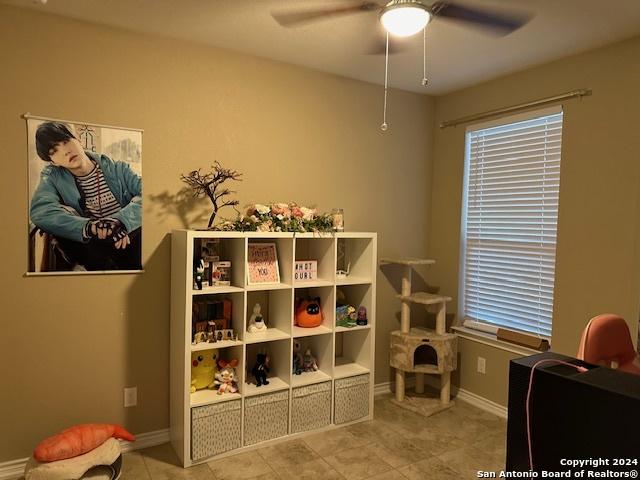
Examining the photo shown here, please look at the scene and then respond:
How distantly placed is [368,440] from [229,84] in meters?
2.48

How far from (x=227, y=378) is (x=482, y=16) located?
248cm

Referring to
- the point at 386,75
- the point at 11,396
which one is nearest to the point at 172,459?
the point at 11,396

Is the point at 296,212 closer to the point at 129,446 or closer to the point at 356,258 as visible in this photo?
the point at 356,258

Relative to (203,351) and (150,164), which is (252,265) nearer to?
(203,351)

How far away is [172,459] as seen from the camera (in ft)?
8.55

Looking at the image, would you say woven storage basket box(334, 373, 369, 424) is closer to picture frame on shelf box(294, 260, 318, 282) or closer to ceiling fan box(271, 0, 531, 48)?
picture frame on shelf box(294, 260, 318, 282)

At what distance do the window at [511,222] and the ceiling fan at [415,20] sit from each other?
2.78 feet

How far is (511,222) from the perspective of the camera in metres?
3.25

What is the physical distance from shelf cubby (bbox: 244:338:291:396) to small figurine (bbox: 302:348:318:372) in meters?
0.22

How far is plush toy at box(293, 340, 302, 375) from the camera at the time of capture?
10.0 feet

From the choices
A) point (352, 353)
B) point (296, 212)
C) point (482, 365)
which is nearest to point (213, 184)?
point (296, 212)

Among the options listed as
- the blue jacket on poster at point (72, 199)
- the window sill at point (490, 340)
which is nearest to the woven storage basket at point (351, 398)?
the window sill at point (490, 340)

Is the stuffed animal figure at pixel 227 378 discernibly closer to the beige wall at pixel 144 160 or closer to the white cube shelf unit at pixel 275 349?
the white cube shelf unit at pixel 275 349

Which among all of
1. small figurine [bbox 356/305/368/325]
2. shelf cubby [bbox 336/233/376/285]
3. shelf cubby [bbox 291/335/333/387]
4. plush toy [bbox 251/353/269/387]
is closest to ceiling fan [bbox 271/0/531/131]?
shelf cubby [bbox 336/233/376/285]
